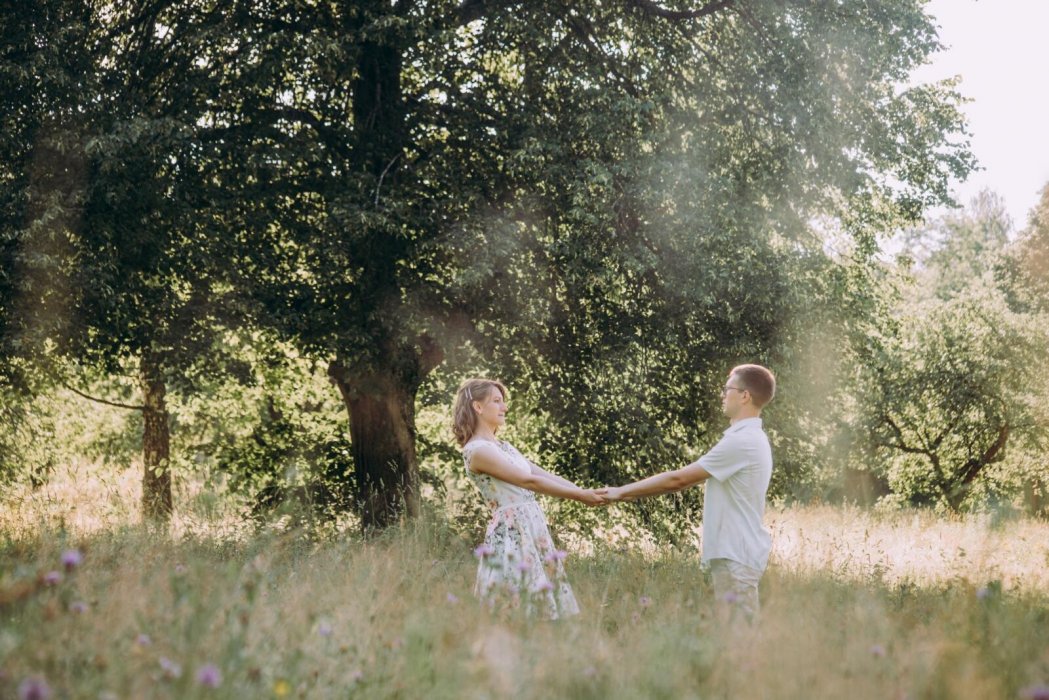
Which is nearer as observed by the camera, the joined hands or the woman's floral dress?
the woman's floral dress

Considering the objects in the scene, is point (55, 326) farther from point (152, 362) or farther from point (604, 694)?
point (604, 694)

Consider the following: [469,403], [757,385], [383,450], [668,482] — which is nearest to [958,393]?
[383,450]

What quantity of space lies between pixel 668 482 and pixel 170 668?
3764mm

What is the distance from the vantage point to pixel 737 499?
537cm

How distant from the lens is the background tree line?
30.4ft

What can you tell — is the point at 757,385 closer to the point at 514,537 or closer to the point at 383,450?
the point at 514,537

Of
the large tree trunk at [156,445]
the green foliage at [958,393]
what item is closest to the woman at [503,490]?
the large tree trunk at [156,445]

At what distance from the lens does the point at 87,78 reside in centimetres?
914

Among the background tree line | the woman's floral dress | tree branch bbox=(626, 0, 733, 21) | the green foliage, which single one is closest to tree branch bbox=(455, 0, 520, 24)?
the background tree line

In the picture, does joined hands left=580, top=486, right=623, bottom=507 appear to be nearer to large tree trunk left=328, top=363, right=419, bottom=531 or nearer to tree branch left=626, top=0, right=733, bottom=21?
large tree trunk left=328, top=363, right=419, bottom=531

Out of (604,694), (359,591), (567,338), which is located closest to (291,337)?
(567,338)

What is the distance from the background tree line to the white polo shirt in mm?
4288

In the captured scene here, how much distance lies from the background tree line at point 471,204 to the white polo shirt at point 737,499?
4288 mm

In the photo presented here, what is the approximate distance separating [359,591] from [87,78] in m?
6.95
